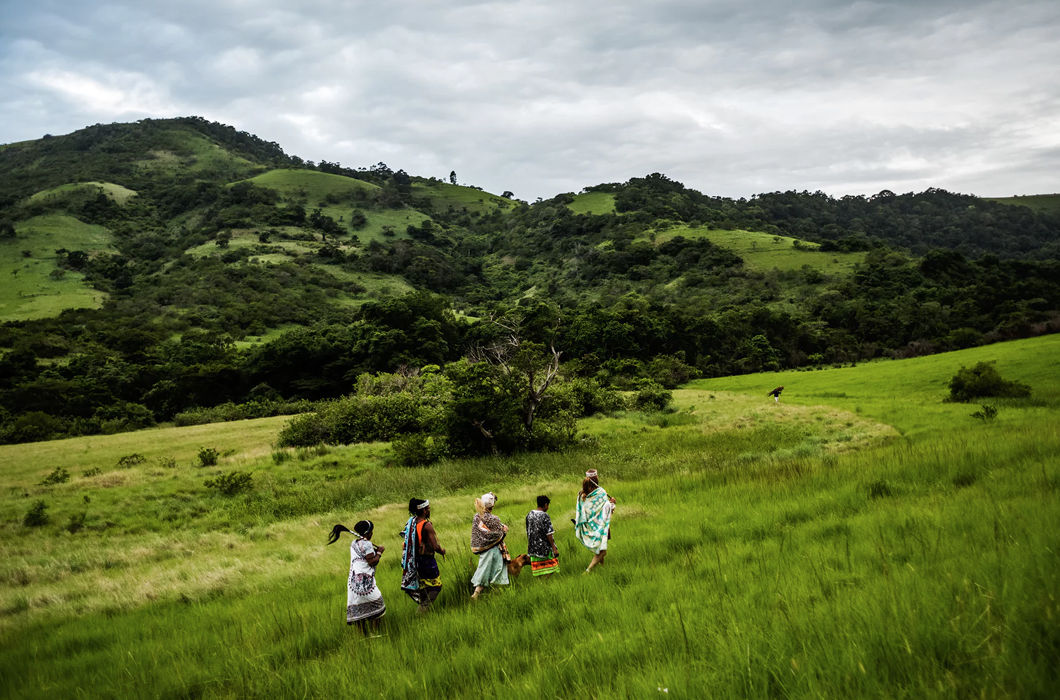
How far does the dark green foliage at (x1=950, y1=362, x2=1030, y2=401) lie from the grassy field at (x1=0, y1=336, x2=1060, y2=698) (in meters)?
6.46

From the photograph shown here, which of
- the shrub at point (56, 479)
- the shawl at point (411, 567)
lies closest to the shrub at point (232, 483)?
the shrub at point (56, 479)

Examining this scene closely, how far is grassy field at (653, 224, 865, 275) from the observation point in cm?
10512

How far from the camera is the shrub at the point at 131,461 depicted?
94.7 feet

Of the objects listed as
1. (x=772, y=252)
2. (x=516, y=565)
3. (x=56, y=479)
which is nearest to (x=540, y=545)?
(x=516, y=565)

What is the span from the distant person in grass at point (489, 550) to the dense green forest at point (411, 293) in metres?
43.5

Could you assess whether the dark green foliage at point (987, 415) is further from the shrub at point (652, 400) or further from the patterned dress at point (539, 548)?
the shrub at point (652, 400)

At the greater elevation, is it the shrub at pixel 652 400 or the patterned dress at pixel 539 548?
the patterned dress at pixel 539 548

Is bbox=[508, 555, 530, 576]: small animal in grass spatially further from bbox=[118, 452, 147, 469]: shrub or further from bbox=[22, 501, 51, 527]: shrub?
bbox=[118, 452, 147, 469]: shrub

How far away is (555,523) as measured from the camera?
12828mm

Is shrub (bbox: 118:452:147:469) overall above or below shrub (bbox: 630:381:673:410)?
above

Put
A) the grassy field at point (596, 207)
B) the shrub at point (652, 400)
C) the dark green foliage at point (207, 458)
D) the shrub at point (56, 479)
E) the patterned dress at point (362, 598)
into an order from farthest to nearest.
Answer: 1. the grassy field at point (596, 207)
2. the shrub at point (652, 400)
3. the dark green foliage at point (207, 458)
4. the shrub at point (56, 479)
5. the patterned dress at point (362, 598)

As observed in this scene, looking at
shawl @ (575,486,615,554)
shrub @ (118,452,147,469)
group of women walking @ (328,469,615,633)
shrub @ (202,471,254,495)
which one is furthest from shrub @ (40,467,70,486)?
shawl @ (575,486,615,554)

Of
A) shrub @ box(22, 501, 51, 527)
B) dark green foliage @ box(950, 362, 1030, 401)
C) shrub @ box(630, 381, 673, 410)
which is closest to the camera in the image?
shrub @ box(22, 501, 51, 527)

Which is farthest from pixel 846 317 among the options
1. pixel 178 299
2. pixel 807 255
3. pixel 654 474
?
pixel 178 299
